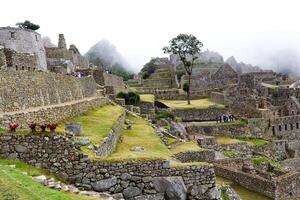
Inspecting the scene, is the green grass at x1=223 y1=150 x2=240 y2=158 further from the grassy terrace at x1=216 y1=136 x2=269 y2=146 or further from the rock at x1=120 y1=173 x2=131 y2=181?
the rock at x1=120 y1=173 x2=131 y2=181

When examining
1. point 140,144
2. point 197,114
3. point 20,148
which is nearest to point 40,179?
point 20,148

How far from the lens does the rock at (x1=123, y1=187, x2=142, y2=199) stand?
14203mm

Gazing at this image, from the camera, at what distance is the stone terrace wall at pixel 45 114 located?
16141mm

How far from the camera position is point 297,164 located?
41.2 metres

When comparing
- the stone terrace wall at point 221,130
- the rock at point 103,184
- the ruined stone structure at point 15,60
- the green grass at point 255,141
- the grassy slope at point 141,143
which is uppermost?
the ruined stone structure at point 15,60

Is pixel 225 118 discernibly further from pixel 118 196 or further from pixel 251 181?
pixel 118 196

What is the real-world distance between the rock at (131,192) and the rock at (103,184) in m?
0.49

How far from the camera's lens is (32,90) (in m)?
21.5

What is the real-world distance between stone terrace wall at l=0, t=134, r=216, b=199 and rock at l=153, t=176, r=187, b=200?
163 millimetres

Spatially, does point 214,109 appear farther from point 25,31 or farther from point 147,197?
point 147,197

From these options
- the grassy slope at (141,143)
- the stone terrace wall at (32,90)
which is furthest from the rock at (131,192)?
the stone terrace wall at (32,90)

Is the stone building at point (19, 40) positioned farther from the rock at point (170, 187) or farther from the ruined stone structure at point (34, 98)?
the rock at point (170, 187)

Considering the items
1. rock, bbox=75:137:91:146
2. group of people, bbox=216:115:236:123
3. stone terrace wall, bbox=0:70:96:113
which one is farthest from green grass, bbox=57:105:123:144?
group of people, bbox=216:115:236:123

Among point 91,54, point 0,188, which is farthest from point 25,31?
point 91,54
